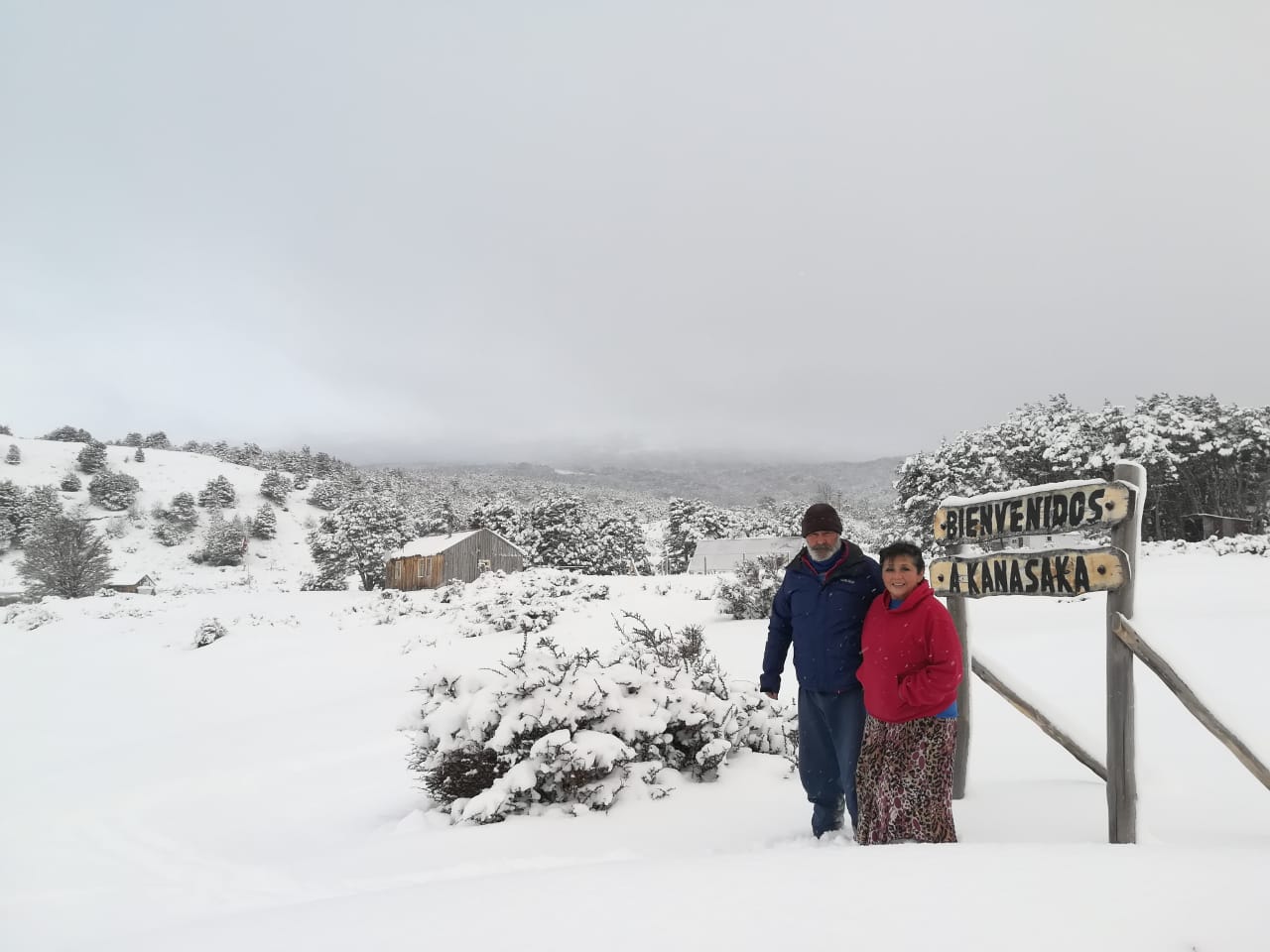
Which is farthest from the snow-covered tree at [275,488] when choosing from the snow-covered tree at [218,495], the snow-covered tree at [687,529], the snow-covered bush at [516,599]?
the snow-covered bush at [516,599]

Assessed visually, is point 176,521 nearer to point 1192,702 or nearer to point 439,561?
point 439,561

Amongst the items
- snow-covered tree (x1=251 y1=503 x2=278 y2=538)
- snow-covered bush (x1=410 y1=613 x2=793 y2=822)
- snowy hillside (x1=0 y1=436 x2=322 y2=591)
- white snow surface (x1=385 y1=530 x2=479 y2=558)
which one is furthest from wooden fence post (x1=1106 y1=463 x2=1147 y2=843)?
snow-covered tree (x1=251 y1=503 x2=278 y2=538)

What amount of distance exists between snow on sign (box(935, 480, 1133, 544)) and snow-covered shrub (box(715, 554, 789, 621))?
33.9ft

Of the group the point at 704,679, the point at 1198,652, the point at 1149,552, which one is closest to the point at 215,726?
the point at 704,679

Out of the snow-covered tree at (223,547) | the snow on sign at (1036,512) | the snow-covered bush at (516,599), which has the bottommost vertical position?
the snow-covered tree at (223,547)

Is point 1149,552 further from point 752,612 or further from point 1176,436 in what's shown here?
point 1176,436

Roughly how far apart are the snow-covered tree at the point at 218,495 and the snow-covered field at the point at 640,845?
76.2 metres

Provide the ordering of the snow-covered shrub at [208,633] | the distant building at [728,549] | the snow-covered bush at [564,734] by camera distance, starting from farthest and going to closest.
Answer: the distant building at [728,549], the snow-covered shrub at [208,633], the snow-covered bush at [564,734]

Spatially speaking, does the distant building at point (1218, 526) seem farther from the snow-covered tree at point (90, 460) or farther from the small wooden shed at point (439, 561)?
the snow-covered tree at point (90, 460)

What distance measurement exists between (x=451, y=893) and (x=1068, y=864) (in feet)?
8.01

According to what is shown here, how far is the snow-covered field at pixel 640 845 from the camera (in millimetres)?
2311

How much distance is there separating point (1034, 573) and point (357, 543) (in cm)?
4771

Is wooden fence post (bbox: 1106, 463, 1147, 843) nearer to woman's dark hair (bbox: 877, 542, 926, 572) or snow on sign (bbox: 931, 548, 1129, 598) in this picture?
snow on sign (bbox: 931, 548, 1129, 598)

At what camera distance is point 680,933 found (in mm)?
2258
